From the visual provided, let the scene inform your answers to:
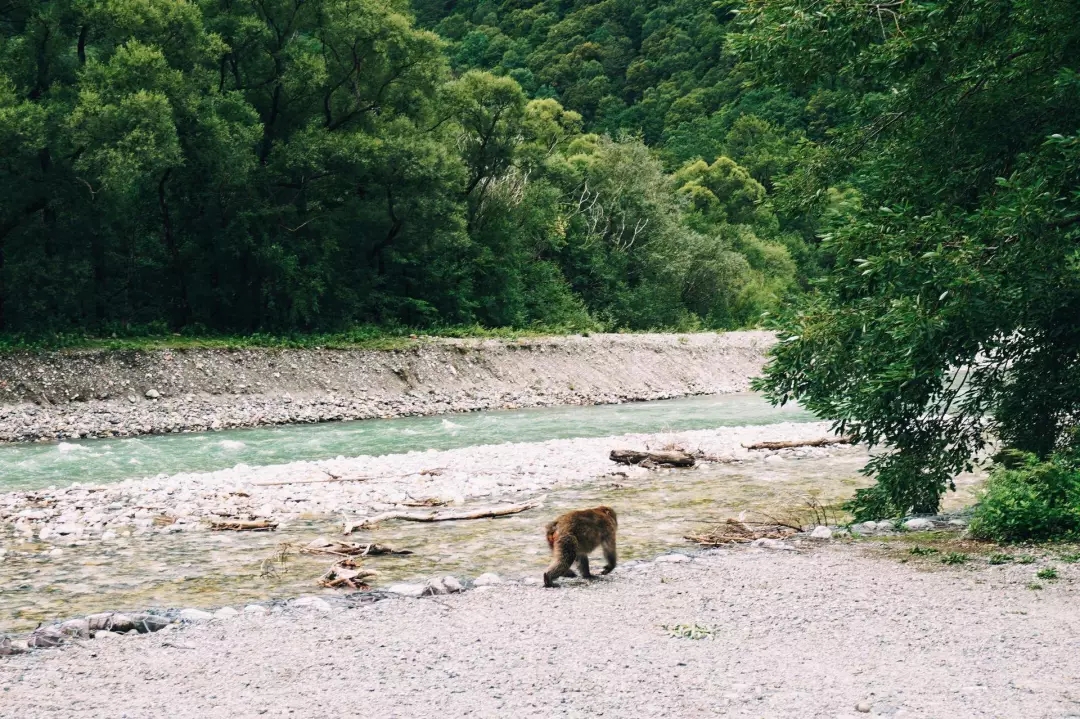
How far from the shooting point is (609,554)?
973 cm

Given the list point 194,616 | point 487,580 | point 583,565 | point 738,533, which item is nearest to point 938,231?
point 738,533

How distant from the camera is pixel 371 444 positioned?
81.3 ft

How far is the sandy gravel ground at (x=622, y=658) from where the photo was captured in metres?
5.73

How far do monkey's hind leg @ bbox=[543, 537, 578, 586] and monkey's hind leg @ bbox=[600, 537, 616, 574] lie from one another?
0.47 meters

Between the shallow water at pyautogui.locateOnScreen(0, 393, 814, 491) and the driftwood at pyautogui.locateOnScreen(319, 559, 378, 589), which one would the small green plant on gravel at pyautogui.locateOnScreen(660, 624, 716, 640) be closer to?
the driftwood at pyautogui.locateOnScreen(319, 559, 378, 589)

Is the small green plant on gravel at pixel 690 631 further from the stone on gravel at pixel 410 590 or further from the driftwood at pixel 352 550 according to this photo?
the driftwood at pixel 352 550

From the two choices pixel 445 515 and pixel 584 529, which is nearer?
pixel 584 529

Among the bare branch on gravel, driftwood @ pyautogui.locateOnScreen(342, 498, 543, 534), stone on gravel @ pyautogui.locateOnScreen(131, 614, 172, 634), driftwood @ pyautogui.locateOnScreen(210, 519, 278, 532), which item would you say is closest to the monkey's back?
the bare branch on gravel

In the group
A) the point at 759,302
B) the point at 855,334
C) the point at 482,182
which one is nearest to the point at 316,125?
the point at 482,182

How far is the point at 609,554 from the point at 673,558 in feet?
3.98

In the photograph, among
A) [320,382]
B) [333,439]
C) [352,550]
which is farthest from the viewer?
[320,382]

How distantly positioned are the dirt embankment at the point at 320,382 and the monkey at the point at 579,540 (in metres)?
19.4

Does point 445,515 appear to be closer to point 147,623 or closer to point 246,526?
point 246,526

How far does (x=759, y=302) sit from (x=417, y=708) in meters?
71.2
